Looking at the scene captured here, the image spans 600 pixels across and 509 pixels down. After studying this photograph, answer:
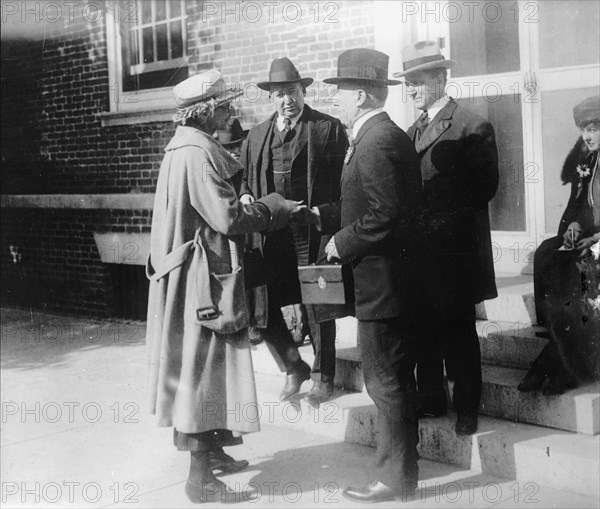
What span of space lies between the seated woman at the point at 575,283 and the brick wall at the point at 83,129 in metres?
2.97

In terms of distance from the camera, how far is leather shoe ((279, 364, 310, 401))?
5.49 meters

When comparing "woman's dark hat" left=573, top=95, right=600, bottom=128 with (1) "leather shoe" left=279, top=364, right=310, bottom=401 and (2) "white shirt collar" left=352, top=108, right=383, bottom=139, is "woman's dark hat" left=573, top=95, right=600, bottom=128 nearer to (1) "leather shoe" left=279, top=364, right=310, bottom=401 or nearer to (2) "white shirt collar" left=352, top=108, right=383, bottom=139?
(2) "white shirt collar" left=352, top=108, right=383, bottom=139

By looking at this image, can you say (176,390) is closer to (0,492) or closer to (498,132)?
(0,492)

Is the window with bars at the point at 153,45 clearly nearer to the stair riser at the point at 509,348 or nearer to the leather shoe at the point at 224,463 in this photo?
the stair riser at the point at 509,348

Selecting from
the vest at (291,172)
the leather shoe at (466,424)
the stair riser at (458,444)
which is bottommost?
the stair riser at (458,444)

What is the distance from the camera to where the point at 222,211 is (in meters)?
4.10

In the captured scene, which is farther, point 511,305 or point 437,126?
point 511,305

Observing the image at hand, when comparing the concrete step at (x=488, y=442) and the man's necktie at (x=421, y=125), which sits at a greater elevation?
the man's necktie at (x=421, y=125)

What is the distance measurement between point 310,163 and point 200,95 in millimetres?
1288

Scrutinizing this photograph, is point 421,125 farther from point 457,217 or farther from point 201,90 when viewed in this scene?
point 201,90

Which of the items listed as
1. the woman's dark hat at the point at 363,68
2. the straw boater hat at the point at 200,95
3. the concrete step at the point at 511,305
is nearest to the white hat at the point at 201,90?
the straw boater hat at the point at 200,95

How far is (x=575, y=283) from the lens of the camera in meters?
4.62

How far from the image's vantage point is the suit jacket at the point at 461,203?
4461mm

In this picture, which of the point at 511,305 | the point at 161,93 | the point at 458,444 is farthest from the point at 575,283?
the point at 161,93
